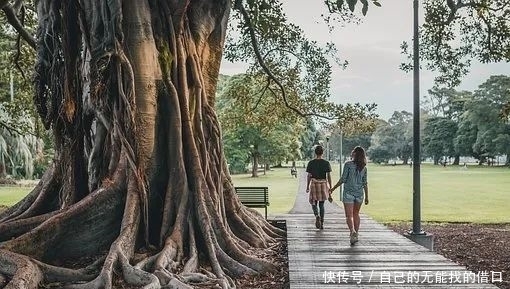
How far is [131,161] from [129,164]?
11cm

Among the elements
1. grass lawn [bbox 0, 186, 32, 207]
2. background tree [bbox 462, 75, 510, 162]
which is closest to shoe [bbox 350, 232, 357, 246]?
grass lawn [bbox 0, 186, 32, 207]

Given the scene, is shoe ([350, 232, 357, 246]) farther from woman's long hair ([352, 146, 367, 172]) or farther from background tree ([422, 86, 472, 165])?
background tree ([422, 86, 472, 165])

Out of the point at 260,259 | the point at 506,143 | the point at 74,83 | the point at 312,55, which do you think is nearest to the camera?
the point at 260,259

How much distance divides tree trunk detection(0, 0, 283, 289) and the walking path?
Result: 0.67 metres

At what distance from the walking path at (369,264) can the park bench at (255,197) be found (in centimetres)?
352

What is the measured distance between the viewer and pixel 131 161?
25.6 feet

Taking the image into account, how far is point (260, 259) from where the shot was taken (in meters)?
7.66

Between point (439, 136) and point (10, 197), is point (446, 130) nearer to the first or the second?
point (439, 136)

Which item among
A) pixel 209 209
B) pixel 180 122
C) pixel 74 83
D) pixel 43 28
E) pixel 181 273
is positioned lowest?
pixel 181 273

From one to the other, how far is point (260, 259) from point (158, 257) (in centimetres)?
133

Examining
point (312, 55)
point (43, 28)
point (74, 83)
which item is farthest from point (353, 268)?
point (312, 55)

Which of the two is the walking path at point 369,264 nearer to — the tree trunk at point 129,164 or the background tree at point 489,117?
the tree trunk at point 129,164

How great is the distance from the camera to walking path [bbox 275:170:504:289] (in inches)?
251

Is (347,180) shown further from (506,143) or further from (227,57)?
(506,143)
